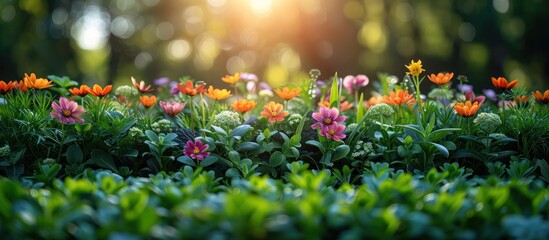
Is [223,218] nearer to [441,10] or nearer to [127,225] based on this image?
[127,225]

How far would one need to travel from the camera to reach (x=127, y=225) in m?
1.48

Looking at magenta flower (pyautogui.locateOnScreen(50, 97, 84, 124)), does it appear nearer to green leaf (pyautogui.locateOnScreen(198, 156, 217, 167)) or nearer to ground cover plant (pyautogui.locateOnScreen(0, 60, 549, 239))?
ground cover plant (pyautogui.locateOnScreen(0, 60, 549, 239))

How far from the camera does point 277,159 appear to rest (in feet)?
8.99

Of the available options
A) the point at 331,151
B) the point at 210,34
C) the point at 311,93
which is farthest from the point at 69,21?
the point at 331,151

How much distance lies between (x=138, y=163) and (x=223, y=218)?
146cm

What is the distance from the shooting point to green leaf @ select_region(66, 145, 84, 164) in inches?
106

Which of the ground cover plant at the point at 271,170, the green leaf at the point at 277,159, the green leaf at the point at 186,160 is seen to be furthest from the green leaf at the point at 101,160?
the green leaf at the point at 277,159

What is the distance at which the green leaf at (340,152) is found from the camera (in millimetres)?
2746

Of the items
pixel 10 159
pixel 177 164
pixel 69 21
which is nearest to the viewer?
pixel 10 159

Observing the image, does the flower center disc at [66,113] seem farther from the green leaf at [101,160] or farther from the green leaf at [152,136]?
the green leaf at [152,136]

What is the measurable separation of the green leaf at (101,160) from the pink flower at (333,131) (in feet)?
3.26

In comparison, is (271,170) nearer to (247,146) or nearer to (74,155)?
(247,146)

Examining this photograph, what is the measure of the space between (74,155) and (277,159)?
0.95 metres

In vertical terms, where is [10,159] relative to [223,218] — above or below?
below
